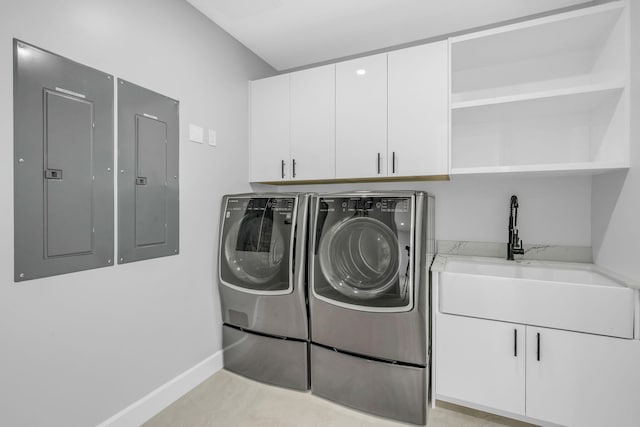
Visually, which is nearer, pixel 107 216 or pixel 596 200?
pixel 107 216

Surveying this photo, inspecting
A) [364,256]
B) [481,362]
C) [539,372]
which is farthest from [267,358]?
[539,372]

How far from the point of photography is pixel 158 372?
1839mm

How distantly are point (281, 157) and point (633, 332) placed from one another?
7.59ft

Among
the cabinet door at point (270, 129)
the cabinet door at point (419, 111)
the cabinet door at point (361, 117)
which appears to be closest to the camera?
the cabinet door at point (419, 111)

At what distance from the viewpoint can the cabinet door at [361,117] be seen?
6.91ft

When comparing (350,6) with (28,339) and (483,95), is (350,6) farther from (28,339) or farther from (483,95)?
(28,339)

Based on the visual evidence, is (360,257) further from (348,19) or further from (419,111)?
(348,19)

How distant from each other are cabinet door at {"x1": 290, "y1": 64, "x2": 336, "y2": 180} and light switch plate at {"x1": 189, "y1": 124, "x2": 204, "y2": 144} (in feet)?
2.23

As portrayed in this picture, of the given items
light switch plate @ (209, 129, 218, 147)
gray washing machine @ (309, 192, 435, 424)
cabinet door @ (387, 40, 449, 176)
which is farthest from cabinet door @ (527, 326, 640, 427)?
light switch plate @ (209, 129, 218, 147)

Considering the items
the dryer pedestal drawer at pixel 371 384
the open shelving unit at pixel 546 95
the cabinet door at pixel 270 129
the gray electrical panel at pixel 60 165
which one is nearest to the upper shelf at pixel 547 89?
the open shelving unit at pixel 546 95

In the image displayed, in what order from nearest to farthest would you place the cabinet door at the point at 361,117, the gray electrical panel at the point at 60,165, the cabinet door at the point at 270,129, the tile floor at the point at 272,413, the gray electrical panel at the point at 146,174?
1. the gray electrical panel at the point at 60,165
2. the gray electrical panel at the point at 146,174
3. the tile floor at the point at 272,413
4. the cabinet door at the point at 361,117
5. the cabinet door at the point at 270,129

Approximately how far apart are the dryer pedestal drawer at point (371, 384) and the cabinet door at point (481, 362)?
7.1 inches

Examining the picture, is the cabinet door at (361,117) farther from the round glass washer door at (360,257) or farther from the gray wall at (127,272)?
the gray wall at (127,272)

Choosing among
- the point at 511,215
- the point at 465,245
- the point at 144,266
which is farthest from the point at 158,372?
the point at 511,215
